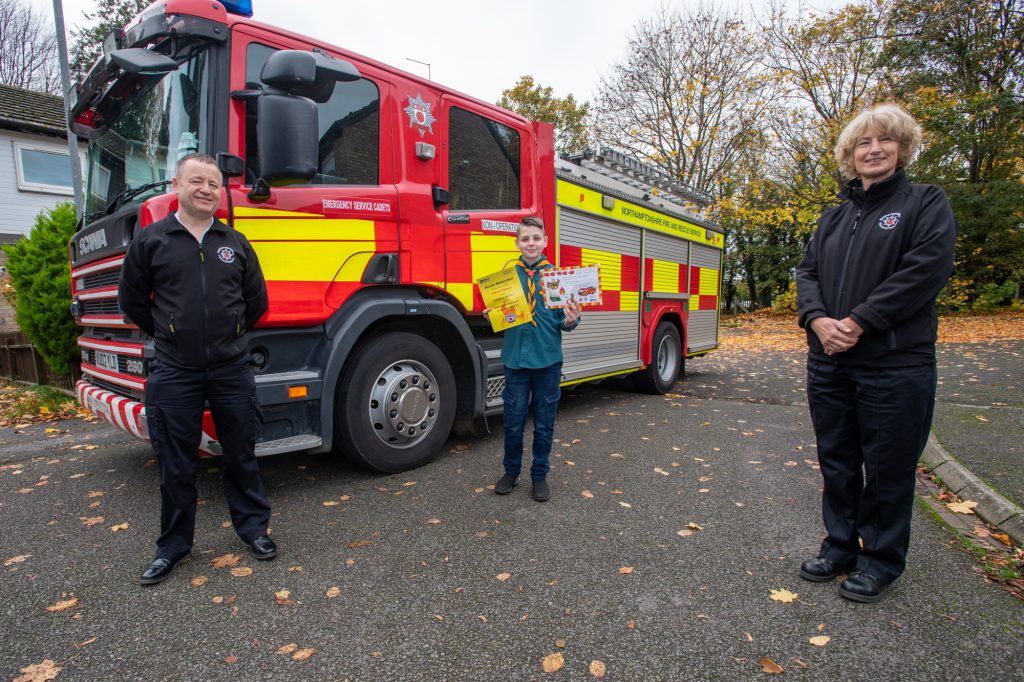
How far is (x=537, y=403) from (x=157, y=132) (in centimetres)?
269

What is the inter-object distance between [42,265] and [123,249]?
473 centimetres

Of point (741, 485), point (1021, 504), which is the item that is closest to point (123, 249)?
point (741, 485)

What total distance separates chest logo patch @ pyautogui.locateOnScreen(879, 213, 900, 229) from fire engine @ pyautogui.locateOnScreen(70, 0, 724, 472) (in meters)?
2.59

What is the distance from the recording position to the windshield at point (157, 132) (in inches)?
123

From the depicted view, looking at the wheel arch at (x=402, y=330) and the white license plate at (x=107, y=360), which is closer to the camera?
the wheel arch at (x=402, y=330)

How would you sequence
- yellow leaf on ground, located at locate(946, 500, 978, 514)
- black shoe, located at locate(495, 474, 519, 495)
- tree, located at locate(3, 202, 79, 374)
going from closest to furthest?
yellow leaf on ground, located at locate(946, 500, 978, 514), black shoe, located at locate(495, 474, 519, 495), tree, located at locate(3, 202, 79, 374)

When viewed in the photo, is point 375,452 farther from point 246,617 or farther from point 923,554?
point 923,554

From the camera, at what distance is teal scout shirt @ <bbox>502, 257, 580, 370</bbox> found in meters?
3.46

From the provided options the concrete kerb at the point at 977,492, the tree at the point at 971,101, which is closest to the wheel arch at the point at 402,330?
the concrete kerb at the point at 977,492

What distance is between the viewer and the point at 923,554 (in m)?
2.85

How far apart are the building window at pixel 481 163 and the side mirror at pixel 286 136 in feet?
4.11

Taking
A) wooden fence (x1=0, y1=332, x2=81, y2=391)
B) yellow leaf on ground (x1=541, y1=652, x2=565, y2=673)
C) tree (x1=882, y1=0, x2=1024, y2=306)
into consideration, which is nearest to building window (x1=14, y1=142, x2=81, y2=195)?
wooden fence (x1=0, y1=332, x2=81, y2=391)

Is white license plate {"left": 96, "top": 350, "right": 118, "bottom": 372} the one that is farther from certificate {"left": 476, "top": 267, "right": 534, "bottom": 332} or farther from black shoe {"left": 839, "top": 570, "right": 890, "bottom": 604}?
black shoe {"left": 839, "top": 570, "right": 890, "bottom": 604}

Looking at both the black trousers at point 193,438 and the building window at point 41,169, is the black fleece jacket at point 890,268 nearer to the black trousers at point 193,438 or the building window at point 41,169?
the black trousers at point 193,438
